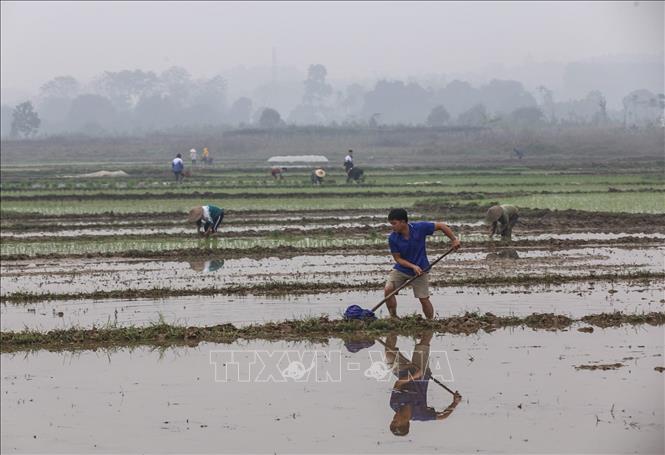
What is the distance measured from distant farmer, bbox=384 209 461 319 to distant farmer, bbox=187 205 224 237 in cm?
954

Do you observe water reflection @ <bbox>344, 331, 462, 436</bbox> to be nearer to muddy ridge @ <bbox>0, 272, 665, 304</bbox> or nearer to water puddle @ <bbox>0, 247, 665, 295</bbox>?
muddy ridge @ <bbox>0, 272, 665, 304</bbox>

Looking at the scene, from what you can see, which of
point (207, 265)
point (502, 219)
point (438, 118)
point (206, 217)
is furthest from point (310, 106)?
point (207, 265)

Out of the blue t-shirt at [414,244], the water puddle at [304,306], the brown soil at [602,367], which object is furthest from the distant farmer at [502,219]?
the brown soil at [602,367]

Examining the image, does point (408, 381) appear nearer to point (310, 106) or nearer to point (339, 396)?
point (339, 396)

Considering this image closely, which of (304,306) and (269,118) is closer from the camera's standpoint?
(304,306)

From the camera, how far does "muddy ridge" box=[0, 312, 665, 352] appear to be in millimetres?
10789

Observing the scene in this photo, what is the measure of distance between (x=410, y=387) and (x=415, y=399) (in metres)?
0.35

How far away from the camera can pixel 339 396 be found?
863cm

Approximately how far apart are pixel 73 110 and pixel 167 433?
161083 mm

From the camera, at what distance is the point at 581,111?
165375 mm

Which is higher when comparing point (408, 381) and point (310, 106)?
point (408, 381)

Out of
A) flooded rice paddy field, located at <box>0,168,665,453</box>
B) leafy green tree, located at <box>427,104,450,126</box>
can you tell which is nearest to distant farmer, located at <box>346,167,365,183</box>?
flooded rice paddy field, located at <box>0,168,665,453</box>

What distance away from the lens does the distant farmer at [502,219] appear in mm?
18828

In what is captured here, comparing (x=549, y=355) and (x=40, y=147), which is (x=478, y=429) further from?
(x=40, y=147)
